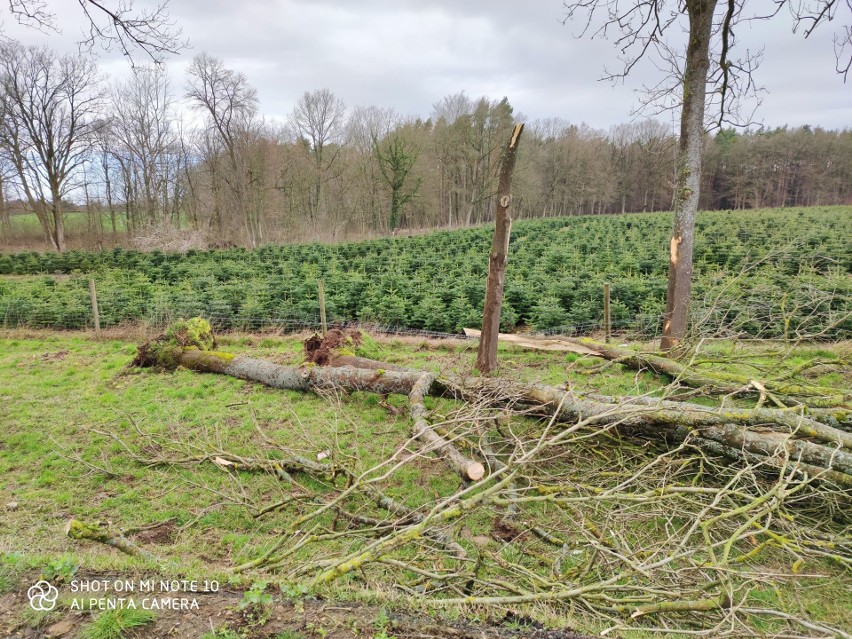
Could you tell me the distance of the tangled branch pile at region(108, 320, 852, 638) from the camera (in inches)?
104

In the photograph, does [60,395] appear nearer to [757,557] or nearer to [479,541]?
[479,541]

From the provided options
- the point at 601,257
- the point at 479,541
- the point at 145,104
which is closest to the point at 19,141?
the point at 145,104

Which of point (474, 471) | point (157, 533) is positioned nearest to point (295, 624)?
point (474, 471)

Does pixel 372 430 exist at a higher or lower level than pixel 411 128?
lower

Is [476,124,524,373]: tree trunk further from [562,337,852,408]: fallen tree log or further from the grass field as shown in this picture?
[562,337,852,408]: fallen tree log

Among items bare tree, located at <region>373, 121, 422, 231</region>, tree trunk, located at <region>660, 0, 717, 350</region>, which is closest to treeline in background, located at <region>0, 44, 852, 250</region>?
bare tree, located at <region>373, 121, 422, 231</region>

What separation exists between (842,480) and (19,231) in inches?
2168

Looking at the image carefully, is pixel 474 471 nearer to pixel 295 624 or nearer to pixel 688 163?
pixel 295 624

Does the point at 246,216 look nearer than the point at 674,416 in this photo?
No

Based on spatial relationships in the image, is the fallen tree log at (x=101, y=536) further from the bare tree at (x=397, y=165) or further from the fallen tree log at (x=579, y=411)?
the bare tree at (x=397, y=165)

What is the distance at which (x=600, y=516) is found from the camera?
402 centimetres

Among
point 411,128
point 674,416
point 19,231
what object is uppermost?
point 411,128

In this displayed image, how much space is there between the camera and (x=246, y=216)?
3522cm

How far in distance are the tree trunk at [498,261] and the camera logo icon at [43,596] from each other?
6.12 meters
